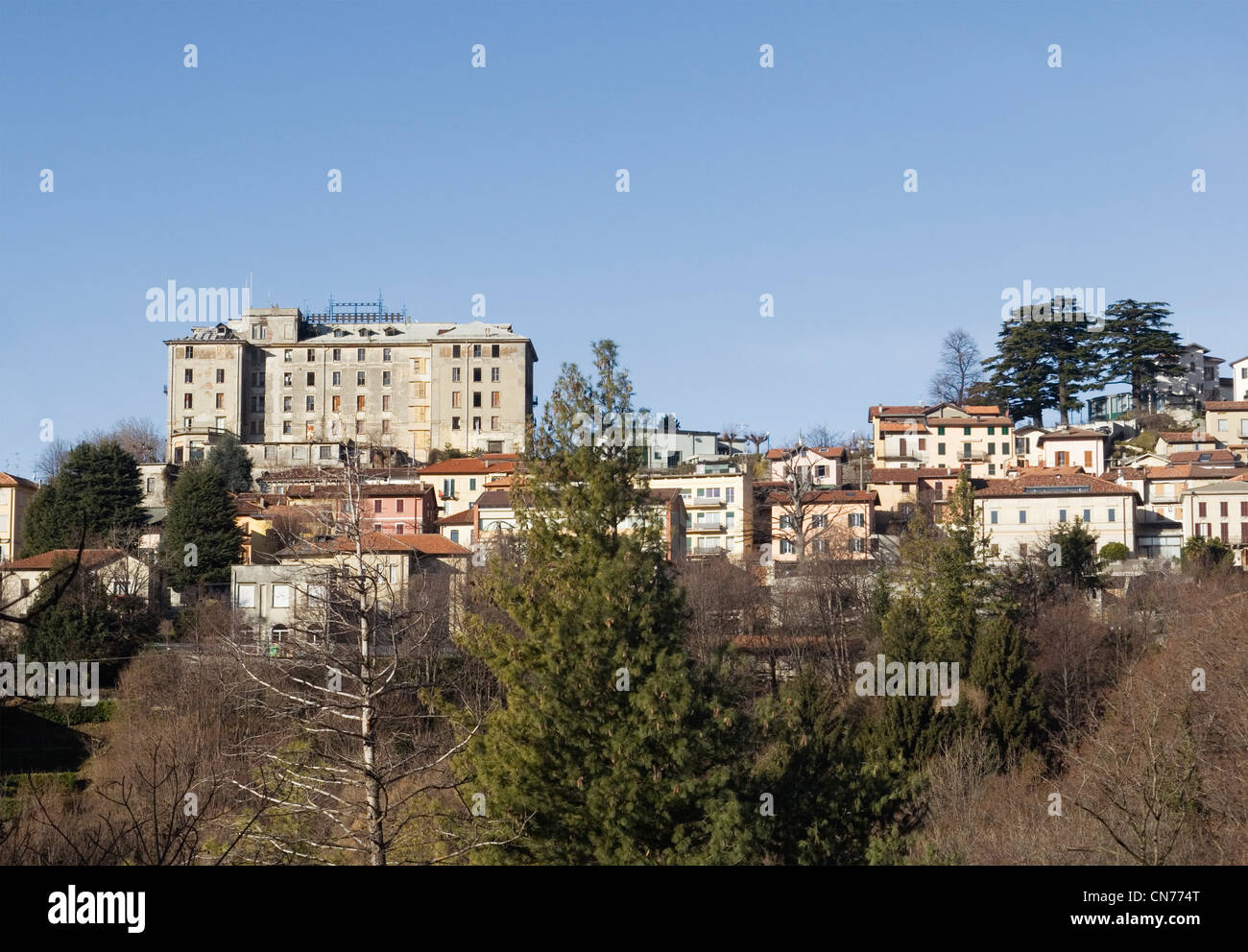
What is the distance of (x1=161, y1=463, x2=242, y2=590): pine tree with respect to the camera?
49.3m

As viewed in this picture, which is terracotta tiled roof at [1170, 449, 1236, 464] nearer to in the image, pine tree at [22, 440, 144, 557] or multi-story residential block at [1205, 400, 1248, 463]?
multi-story residential block at [1205, 400, 1248, 463]

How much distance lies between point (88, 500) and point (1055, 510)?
39528 mm

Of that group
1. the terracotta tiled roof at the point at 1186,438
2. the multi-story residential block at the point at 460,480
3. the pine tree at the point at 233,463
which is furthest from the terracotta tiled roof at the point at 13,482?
the terracotta tiled roof at the point at 1186,438

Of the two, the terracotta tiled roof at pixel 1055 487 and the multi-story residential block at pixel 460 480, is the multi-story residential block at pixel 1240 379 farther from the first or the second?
the multi-story residential block at pixel 460 480

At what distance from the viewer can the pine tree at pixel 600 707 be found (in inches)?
714

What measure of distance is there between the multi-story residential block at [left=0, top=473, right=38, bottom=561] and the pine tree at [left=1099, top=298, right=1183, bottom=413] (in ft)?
198

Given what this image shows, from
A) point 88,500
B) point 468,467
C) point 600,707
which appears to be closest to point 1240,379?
point 468,467

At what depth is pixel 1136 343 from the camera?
82500 millimetres

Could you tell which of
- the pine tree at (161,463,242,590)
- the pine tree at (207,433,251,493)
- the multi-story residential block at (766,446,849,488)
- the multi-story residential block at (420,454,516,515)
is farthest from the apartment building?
the pine tree at (161,463,242,590)

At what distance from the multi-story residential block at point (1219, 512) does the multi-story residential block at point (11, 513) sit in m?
50.7

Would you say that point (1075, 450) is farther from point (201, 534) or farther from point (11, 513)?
point (11, 513)

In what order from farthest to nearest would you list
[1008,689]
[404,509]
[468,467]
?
[468,467]
[404,509]
[1008,689]

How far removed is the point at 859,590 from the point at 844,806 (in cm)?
2548
